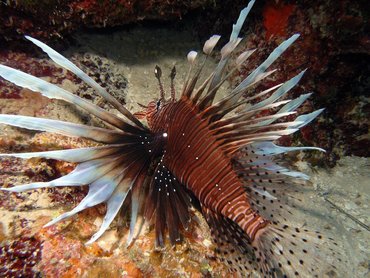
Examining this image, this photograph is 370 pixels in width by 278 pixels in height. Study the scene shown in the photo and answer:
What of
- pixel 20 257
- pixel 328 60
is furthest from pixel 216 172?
pixel 328 60

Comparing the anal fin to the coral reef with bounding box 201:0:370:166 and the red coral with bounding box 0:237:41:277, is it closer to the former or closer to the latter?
the red coral with bounding box 0:237:41:277

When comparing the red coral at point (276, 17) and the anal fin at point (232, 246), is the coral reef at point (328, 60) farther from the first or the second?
the anal fin at point (232, 246)

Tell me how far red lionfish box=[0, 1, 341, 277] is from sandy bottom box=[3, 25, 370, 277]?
3.54 feet

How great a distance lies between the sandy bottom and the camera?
11.3ft

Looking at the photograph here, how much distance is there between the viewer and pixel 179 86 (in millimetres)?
4672

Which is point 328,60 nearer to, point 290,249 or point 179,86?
point 179,86

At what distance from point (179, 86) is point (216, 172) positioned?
2552 millimetres

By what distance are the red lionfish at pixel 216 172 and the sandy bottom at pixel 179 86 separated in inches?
42.4

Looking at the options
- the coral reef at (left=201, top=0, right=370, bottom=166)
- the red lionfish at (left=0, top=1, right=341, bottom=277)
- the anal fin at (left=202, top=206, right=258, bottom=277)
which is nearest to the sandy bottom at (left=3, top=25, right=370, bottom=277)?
the coral reef at (left=201, top=0, right=370, bottom=166)

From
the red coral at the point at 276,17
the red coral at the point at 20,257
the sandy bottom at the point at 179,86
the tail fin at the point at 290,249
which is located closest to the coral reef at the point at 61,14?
the sandy bottom at the point at 179,86

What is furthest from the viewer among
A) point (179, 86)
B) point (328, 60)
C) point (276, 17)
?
point (179, 86)

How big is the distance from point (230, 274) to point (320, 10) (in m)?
3.09

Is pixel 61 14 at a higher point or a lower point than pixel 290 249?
higher

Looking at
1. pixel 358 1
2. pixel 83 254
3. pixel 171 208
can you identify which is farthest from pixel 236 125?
pixel 358 1
